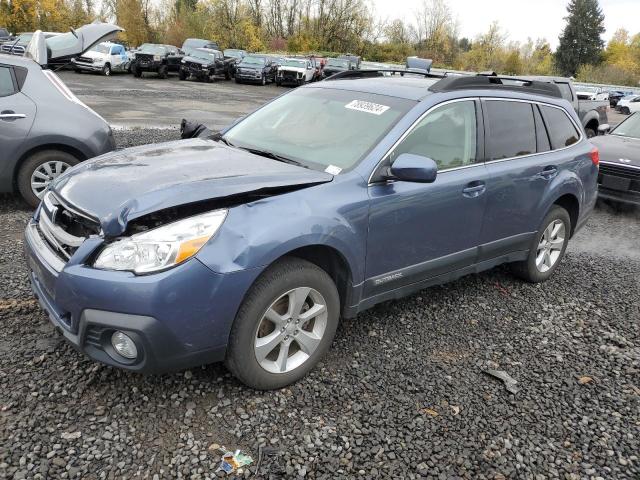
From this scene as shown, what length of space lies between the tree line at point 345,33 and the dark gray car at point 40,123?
4930cm

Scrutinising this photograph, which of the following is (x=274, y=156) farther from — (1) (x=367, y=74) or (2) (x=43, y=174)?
(2) (x=43, y=174)

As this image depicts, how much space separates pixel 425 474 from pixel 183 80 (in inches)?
1165

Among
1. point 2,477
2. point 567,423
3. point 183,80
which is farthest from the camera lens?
point 183,80

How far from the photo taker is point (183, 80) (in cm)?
2927

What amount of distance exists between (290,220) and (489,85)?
2.26m

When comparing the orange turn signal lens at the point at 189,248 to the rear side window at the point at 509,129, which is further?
the rear side window at the point at 509,129

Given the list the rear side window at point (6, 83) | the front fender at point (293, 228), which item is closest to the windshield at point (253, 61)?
the rear side window at point (6, 83)

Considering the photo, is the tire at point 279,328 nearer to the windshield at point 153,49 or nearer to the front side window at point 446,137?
the front side window at point 446,137

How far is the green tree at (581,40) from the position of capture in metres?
63.9

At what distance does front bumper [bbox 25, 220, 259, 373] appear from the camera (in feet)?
7.94

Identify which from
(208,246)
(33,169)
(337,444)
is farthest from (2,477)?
(33,169)

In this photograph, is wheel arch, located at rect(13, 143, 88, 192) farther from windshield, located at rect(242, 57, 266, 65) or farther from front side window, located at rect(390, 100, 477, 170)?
windshield, located at rect(242, 57, 266, 65)

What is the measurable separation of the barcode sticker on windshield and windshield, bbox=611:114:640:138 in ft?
22.7

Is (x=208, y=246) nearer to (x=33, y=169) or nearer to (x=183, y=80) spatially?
(x=33, y=169)
